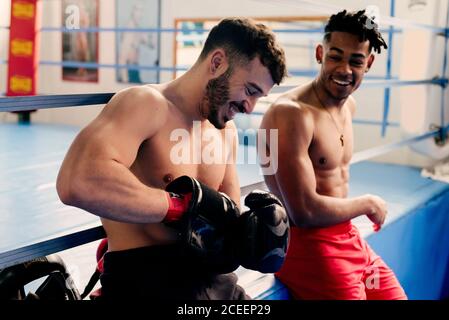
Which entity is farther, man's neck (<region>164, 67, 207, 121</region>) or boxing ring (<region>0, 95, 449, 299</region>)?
boxing ring (<region>0, 95, 449, 299</region>)

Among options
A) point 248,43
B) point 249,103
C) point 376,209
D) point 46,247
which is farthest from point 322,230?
point 46,247

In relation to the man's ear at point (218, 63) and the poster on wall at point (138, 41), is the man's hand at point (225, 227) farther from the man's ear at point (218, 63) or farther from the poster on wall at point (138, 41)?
the poster on wall at point (138, 41)

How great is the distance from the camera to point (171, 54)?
18.6 ft

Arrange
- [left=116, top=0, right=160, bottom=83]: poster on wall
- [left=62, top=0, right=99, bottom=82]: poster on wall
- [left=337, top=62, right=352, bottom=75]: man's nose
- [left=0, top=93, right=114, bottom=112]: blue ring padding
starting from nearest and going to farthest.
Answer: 1. [left=0, top=93, right=114, bottom=112]: blue ring padding
2. [left=337, top=62, right=352, bottom=75]: man's nose
3. [left=116, top=0, right=160, bottom=83]: poster on wall
4. [left=62, top=0, right=99, bottom=82]: poster on wall

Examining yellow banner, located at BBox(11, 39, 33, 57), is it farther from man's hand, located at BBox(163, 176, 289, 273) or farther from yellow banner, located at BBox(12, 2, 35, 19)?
man's hand, located at BBox(163, 176, 289, 273)

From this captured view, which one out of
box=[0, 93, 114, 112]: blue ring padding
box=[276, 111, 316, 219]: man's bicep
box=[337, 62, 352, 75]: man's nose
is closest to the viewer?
box=[0, 93, 114, 112]: blue ring padding

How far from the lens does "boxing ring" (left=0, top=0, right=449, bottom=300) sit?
1309 mm

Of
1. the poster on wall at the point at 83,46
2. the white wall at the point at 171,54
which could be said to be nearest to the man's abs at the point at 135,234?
the white wall at the point at 171,54

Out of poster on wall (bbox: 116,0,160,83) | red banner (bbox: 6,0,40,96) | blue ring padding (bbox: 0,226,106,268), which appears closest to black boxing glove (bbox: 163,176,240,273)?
blue ring padding (bbox: 0,226,106,268)

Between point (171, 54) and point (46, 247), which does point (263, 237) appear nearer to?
point (46, 247)

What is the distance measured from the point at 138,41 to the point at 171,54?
1.50 feet

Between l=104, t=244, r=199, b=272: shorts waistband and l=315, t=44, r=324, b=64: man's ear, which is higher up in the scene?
l=315, t=44, r=324, b=64: man's ear

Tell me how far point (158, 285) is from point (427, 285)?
1.95 meters
